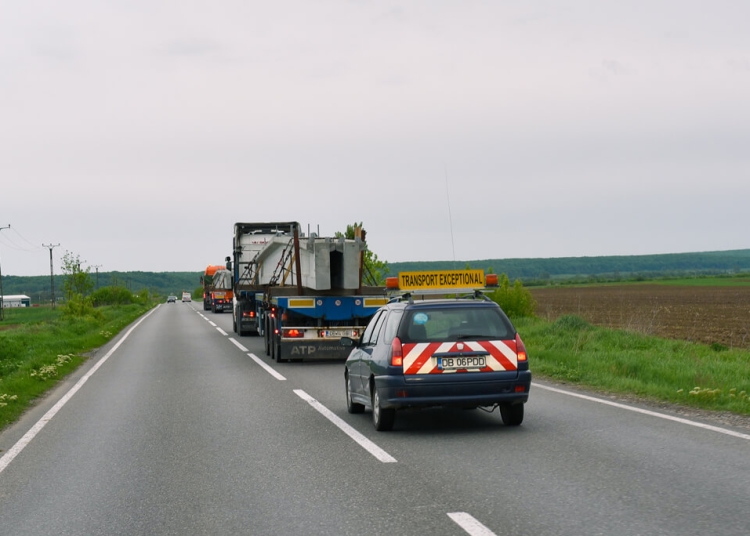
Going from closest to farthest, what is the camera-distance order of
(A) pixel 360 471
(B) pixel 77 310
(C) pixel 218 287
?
(A) pixel 360 471, (B) pixel 77 310, (C) pixel 218 287

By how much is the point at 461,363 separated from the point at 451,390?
31 cm

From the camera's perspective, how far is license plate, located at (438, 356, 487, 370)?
9891mm

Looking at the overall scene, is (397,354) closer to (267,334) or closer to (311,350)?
(311,350)

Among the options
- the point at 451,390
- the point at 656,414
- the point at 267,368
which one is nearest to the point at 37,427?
the point at 451,390

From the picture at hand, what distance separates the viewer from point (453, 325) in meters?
10.2

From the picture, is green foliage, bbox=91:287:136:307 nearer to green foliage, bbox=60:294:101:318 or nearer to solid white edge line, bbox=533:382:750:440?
green foliage, bbox=60:294:101:318

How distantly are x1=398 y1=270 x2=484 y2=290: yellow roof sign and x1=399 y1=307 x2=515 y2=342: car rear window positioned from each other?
56.5 inches

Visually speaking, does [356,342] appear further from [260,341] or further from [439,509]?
[260,341]

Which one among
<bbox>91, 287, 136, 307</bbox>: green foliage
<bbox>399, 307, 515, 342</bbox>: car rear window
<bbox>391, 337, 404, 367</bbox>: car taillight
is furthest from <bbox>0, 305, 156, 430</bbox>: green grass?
<bbox>91, 287, 136, 307</bbox>: green foliage

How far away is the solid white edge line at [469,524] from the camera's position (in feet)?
18.6

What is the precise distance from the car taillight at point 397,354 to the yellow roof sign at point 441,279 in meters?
1.87

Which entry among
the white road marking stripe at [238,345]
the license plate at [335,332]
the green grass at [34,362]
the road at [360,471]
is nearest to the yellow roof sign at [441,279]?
the road at [360,471]

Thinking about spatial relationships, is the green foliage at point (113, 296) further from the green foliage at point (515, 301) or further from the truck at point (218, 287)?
the green foliage at point (515, 301)

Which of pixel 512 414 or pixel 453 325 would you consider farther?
pixel 512 414
